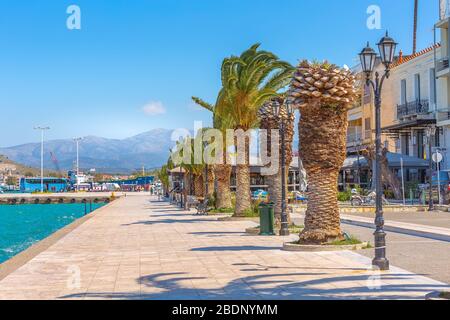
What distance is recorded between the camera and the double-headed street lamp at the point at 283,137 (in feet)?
64.1

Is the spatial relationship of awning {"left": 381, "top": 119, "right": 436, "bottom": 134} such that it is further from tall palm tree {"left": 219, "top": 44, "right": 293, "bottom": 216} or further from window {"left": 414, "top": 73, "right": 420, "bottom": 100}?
tall palm tree {"left": 219, "top": 44, "right": 293, "bottom": 216}

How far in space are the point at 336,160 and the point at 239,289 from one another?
22.3 feet

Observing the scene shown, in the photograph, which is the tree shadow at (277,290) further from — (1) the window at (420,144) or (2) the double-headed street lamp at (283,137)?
(1) the window at (420,144)

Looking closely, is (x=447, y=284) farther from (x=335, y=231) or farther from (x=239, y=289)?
(x=335, y=231)

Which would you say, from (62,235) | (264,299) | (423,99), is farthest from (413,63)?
(264,299)

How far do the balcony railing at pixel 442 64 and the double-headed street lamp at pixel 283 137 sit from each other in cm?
1980

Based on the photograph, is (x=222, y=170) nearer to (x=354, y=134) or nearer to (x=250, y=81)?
(x=250, y=81)

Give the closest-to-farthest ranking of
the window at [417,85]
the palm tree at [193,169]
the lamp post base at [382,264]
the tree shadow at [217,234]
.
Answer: the lamp post base at [382,264] → the tree shadow at [217,234] → the window at [417,85] → the palm tree at [193,169]

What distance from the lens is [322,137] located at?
15.8 meters

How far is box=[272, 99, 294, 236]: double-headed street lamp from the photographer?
19.5 meters

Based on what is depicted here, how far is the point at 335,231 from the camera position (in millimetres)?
15781

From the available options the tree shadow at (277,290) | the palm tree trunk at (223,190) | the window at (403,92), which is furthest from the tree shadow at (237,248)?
the window at (403,92)

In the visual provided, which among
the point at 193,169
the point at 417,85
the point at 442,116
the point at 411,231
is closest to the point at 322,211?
the point at 411,231

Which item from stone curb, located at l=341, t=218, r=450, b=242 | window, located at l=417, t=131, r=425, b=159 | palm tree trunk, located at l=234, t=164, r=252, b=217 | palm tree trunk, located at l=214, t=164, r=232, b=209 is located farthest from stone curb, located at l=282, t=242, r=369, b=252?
window, located at l=417, t=131, r=425, b=159
